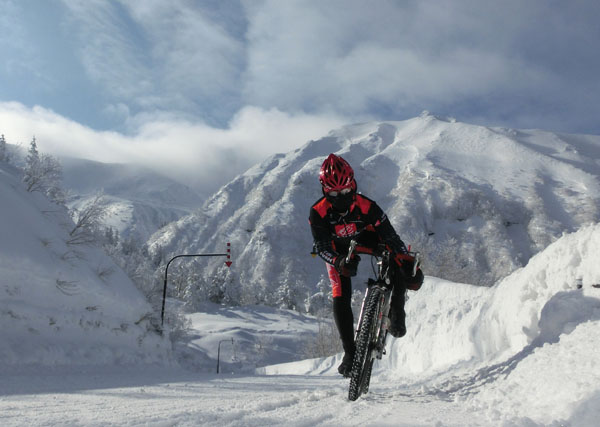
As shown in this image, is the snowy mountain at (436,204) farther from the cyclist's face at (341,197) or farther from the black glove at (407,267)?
the cyclist's face at (341,197)

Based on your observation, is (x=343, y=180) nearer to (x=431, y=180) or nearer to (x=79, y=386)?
(x=79, y=386)

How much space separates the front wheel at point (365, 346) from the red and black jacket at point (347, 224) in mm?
601

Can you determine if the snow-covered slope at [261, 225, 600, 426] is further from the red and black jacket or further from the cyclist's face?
the cyclist's face

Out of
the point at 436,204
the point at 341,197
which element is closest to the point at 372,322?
the point at 341,197

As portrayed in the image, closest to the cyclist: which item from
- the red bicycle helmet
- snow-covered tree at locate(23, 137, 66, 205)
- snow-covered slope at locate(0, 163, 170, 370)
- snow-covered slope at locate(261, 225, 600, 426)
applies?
the red bicycle helmet

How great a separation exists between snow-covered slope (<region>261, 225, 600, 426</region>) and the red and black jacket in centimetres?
167

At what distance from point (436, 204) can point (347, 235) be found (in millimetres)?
148730

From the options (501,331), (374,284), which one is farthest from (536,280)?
(374,284)

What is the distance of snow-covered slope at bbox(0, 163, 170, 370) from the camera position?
10609 millimetres

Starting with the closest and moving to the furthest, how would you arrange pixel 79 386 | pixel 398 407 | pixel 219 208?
pixel 398 407, pixel 79 386, pixel 219 208

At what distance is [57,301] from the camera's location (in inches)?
504

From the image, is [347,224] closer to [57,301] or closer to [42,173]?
[57,301]

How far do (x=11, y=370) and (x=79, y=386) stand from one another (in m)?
4.27

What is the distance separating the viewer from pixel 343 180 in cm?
439
